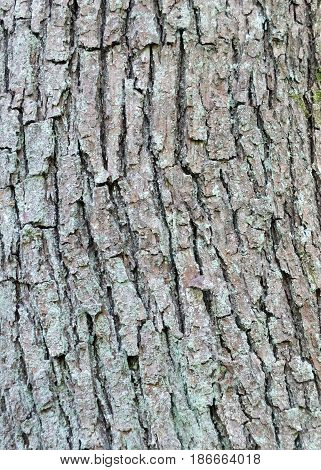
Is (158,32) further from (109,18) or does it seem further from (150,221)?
(150,221)

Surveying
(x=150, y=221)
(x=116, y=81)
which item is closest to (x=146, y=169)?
(x=150, y=221)

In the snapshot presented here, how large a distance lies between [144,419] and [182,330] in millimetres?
231

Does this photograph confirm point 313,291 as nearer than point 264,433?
No

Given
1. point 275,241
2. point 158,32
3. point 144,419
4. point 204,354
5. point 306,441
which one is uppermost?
point 158,32

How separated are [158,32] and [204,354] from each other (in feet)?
2.68

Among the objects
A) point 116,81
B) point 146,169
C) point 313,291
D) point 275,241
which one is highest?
point 116,81

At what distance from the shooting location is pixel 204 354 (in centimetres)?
150

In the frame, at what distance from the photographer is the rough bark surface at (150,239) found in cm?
150

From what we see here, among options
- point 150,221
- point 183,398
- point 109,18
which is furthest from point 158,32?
point 183,398

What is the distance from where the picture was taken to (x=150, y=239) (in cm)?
153

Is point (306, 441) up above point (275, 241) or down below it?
below

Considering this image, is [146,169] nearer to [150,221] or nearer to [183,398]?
[150,221]

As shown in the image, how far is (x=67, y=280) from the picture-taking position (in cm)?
152

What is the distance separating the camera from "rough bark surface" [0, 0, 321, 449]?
4.92ft
